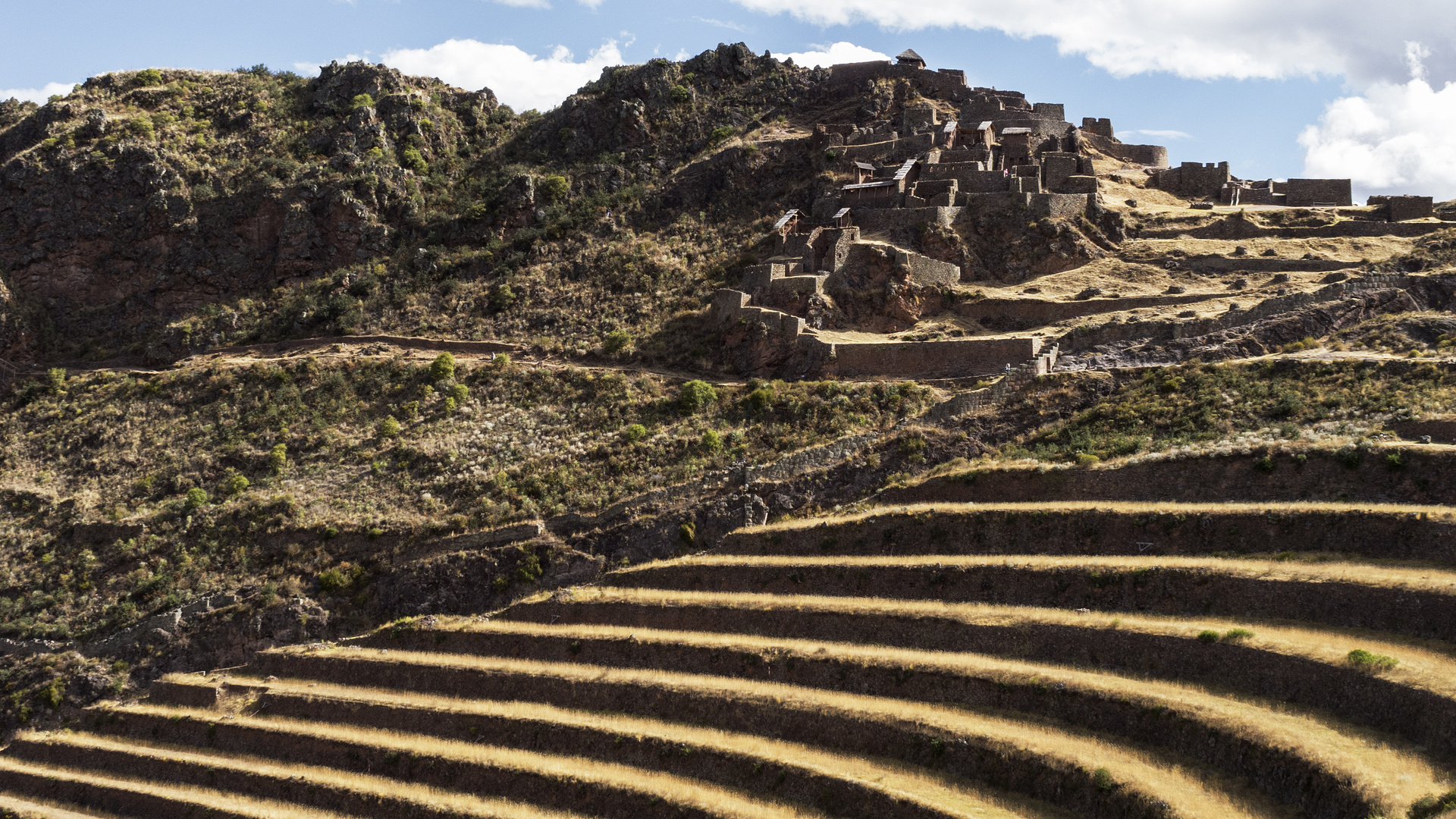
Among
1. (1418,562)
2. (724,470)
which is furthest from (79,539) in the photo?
(1418,562)

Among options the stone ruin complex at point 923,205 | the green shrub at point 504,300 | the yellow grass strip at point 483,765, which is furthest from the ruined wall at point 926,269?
the yellow grass strip at point 483,765

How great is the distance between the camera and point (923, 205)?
52562 mm

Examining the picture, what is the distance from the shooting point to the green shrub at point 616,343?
50.0m

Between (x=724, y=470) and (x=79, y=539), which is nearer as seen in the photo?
(x=724, y=470)

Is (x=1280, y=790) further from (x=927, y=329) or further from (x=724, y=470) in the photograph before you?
(x=927, y=329)

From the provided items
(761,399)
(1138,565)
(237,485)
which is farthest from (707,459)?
(237,485)

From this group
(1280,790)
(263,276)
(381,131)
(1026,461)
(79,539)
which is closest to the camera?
(1280,790)

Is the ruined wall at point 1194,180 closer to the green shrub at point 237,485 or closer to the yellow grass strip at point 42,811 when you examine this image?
the green shrub at point 237,485

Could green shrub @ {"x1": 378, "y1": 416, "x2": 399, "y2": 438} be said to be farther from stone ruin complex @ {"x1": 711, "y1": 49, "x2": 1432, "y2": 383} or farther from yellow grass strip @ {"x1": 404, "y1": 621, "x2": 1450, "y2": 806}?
yellow grass strip @ {"x1": 404, "y1": 621, "x2": 1450, "y2": 806}

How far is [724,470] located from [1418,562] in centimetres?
2098

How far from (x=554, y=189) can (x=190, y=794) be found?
3746 centimetres

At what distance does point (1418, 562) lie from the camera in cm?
2572

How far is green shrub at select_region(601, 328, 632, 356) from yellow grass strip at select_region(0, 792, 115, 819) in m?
25.8

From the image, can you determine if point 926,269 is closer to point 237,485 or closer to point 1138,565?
point 1138,565
